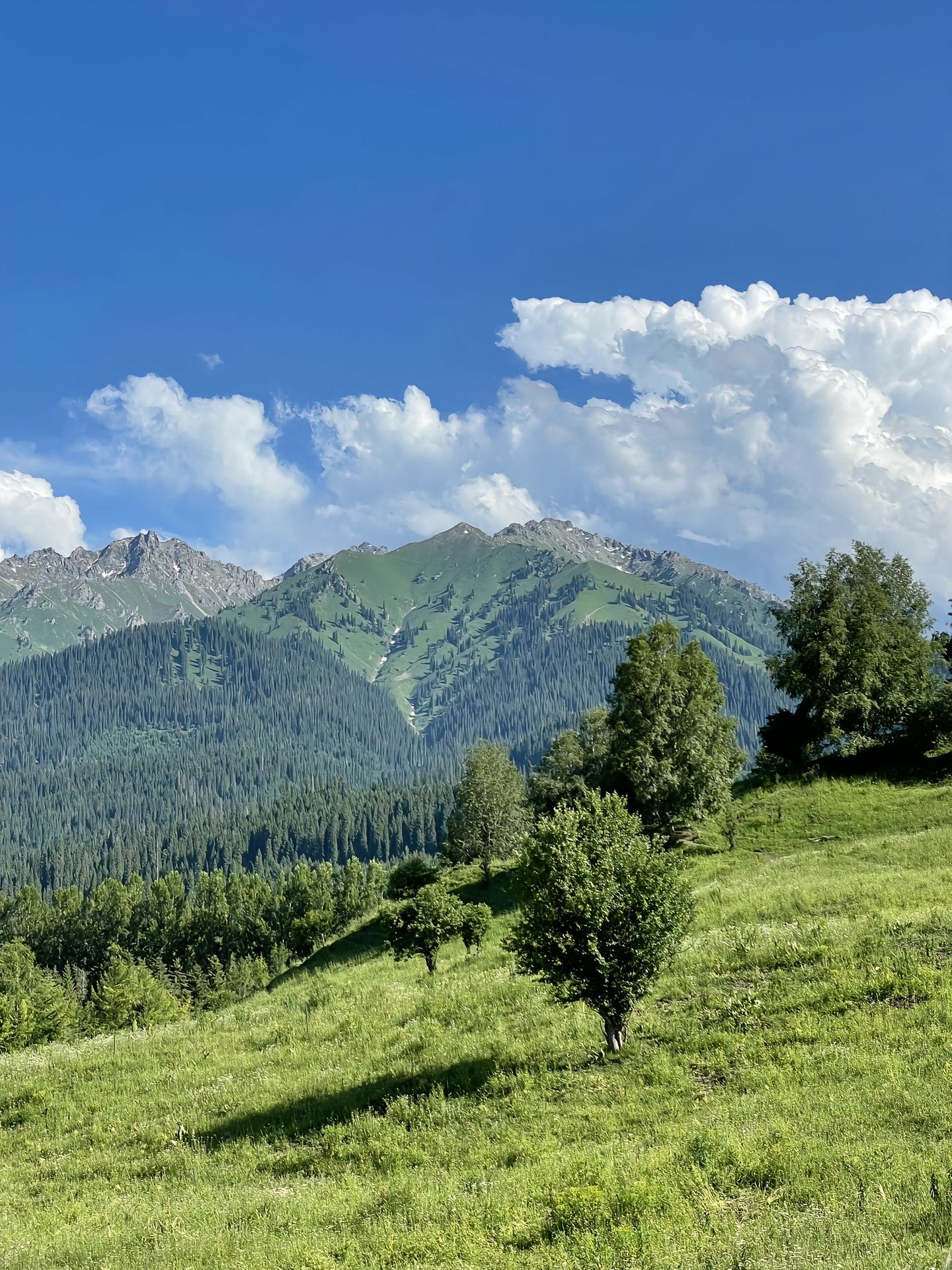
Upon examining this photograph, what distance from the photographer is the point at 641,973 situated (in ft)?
63.5

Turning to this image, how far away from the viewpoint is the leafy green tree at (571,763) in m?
75.6

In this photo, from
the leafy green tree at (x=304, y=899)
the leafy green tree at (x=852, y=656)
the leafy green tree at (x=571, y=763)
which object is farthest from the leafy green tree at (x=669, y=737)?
the leafy green tree at (x=304, y=899)

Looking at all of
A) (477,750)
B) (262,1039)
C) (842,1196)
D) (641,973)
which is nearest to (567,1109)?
(641,973)

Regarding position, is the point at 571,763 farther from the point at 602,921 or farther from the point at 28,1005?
the point at 602,921

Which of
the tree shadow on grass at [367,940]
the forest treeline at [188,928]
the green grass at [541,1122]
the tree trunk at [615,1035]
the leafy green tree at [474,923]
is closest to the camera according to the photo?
the green grass at [541,1122]

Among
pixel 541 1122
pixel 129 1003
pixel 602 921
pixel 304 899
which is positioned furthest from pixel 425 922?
pixel 304 899

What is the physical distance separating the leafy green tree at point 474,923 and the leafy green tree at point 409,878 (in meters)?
12.7

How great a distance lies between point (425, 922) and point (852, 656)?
36.5 m

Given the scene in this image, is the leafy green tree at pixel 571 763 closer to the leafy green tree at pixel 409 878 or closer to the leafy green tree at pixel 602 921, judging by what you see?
the leafy green tree at pixel 409 878

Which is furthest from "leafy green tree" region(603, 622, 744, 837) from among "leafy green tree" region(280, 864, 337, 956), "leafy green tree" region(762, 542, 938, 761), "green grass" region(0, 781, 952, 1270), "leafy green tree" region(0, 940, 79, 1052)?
"leafy green tree" region(280, 864, 337, 956)

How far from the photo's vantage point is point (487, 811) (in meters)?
75.0

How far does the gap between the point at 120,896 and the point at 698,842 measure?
12411 centimetres

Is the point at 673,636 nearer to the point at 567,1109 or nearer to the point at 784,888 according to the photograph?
the point at 784,888

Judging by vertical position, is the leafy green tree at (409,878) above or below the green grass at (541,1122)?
below
